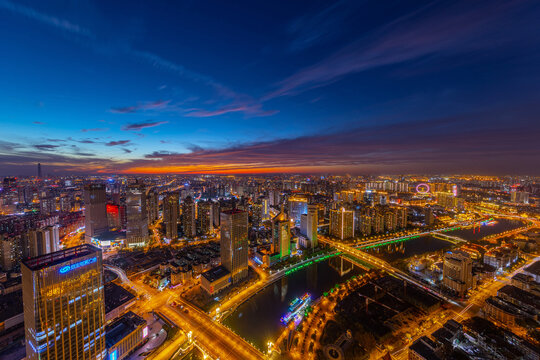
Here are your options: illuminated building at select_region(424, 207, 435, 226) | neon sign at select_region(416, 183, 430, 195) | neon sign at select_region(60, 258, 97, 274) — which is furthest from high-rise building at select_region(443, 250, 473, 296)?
neon sign at select_region(416, 183, 430, 195)

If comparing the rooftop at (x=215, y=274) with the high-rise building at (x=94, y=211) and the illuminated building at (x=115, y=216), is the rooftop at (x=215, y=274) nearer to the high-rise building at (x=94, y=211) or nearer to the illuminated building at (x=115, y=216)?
the high-rise building at (x=94, y=211)

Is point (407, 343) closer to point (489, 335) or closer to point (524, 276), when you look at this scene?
point (489, 335)

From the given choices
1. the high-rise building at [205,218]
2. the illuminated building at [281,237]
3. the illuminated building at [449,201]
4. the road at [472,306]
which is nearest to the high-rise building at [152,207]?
the high-rise building at [205,218]

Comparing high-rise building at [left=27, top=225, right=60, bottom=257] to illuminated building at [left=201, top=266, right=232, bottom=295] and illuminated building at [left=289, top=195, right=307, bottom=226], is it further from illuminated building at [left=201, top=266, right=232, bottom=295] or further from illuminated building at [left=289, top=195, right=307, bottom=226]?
illuminated building at [left=289, top=195, right=307, bottom=226]

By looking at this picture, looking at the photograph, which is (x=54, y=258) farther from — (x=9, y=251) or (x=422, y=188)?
(x=422, y=188)

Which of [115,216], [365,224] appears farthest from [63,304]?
[365,224]
